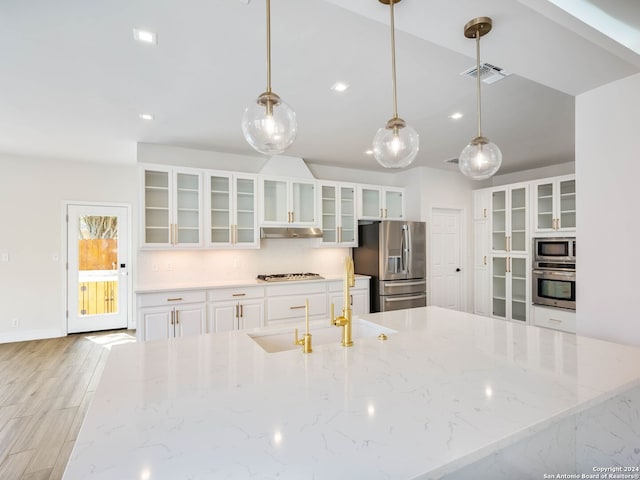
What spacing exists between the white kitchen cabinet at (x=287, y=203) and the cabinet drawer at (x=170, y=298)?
3.95ft

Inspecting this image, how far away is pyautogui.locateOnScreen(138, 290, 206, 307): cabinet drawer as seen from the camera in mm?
3494

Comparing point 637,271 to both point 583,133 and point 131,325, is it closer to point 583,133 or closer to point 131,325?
point 583,133

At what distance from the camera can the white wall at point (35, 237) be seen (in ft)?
15.2

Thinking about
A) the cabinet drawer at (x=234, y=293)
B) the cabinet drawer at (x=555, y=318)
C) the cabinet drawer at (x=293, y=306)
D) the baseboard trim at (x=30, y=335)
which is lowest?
the baseboard trim at (x=30, y=335)

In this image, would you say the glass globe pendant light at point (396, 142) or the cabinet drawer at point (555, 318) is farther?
the cabinet drawer at point (555, 318)

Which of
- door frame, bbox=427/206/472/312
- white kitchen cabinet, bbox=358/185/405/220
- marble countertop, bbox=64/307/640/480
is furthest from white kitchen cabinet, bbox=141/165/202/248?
door frame, bbox=427/206/472/312

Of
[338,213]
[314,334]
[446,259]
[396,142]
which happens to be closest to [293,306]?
[338,213]

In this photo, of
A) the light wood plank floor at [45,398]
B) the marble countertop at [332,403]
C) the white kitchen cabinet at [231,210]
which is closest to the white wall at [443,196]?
the white kitchen cabinet at [231,210]

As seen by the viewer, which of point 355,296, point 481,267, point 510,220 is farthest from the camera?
point 481,267

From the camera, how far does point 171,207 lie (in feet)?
12.7

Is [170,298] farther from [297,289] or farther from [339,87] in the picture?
[339,87]

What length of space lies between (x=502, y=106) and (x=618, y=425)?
2.56 metres

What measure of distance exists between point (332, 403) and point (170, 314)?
10.1 ft

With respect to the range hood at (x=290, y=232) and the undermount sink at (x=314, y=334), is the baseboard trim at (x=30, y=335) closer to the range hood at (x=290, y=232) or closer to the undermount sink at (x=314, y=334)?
the range hood at (x=290, y=232)
